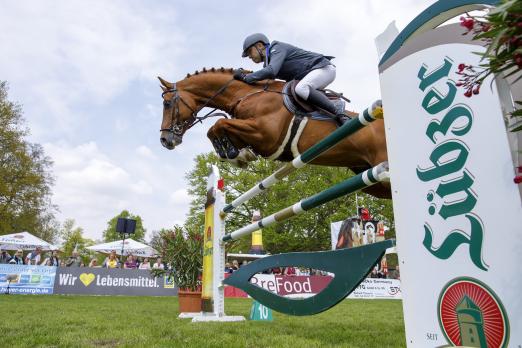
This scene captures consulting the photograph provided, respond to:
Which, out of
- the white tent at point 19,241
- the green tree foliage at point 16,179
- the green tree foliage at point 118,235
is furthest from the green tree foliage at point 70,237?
the white tent at point 19,241

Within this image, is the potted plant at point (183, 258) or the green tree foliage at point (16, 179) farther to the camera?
the green tree foliage at point (16, 179)

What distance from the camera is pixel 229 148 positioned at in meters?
2.99

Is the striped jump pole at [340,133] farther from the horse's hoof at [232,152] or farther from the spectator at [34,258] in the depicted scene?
the spectator at [34,258]

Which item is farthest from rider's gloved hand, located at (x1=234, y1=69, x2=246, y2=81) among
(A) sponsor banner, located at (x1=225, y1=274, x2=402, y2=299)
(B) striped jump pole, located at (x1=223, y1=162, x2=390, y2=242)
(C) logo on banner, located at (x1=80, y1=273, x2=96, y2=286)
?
(C) logo on banner, located at (x1=80, y1=273, x2=96, y2=286)

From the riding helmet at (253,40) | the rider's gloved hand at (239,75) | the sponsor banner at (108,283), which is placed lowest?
the sponsor banner at (108,283)

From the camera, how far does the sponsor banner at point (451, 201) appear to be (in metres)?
1.16

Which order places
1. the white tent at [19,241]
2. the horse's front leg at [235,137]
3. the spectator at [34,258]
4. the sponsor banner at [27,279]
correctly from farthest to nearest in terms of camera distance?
the white tent at [19,241], the spectator at [34,258], the sponsor banner at [27,279], the horse's front leg at [235,137]

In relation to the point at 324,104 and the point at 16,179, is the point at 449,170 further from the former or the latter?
the point at 16,179

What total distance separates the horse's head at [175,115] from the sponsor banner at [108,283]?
890cm

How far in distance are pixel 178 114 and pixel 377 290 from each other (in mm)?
12599

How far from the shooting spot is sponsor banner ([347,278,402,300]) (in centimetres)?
1400

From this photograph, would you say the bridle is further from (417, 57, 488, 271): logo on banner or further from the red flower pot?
the red flower pot

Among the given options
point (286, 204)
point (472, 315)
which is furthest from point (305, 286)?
point (472, 315)

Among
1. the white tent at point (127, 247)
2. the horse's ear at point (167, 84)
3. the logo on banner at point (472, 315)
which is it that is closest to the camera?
the logo on banner at point (472, 315)
